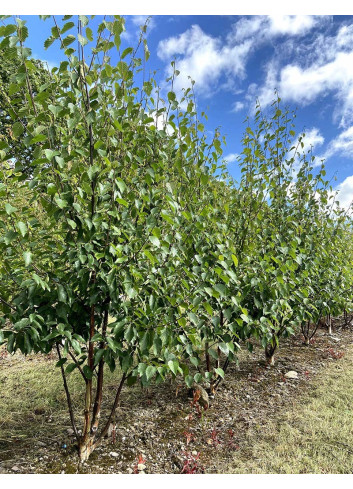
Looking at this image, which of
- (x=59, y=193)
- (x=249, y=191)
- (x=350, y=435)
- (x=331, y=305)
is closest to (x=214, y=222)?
(x=249, y=191)

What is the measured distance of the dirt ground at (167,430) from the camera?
2330 millimetres

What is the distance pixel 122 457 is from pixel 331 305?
11.8ft

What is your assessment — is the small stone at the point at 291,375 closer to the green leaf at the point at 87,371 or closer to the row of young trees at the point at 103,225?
the row of young trees at the point at 103,225

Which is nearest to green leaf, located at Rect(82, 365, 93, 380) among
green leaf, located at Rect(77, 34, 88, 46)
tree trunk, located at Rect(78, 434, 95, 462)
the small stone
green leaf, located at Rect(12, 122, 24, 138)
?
tree trunk, located at Rect(78, 434, 95, 462)

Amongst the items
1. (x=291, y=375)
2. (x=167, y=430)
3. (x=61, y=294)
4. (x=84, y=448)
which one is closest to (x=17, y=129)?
(x=61, y=294)

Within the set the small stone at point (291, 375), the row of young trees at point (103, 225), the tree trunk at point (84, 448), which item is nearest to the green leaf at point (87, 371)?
the row of young trees at point (103, 225)

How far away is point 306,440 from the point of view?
262 cm

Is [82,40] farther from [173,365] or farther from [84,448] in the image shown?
[84,448]

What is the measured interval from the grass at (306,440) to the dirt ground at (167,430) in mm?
93

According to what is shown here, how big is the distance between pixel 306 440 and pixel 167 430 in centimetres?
114

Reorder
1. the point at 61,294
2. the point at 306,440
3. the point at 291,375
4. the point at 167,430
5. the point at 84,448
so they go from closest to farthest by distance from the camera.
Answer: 1. the point at 61,294
2. the point at 84,448
3. the point at 306,440
4. the point at 167,430
5. the point at 291,375

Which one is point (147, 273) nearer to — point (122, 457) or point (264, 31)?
point (122, 457)

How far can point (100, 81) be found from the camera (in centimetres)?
185

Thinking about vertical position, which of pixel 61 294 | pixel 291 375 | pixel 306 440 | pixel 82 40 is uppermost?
pixel 82 40
